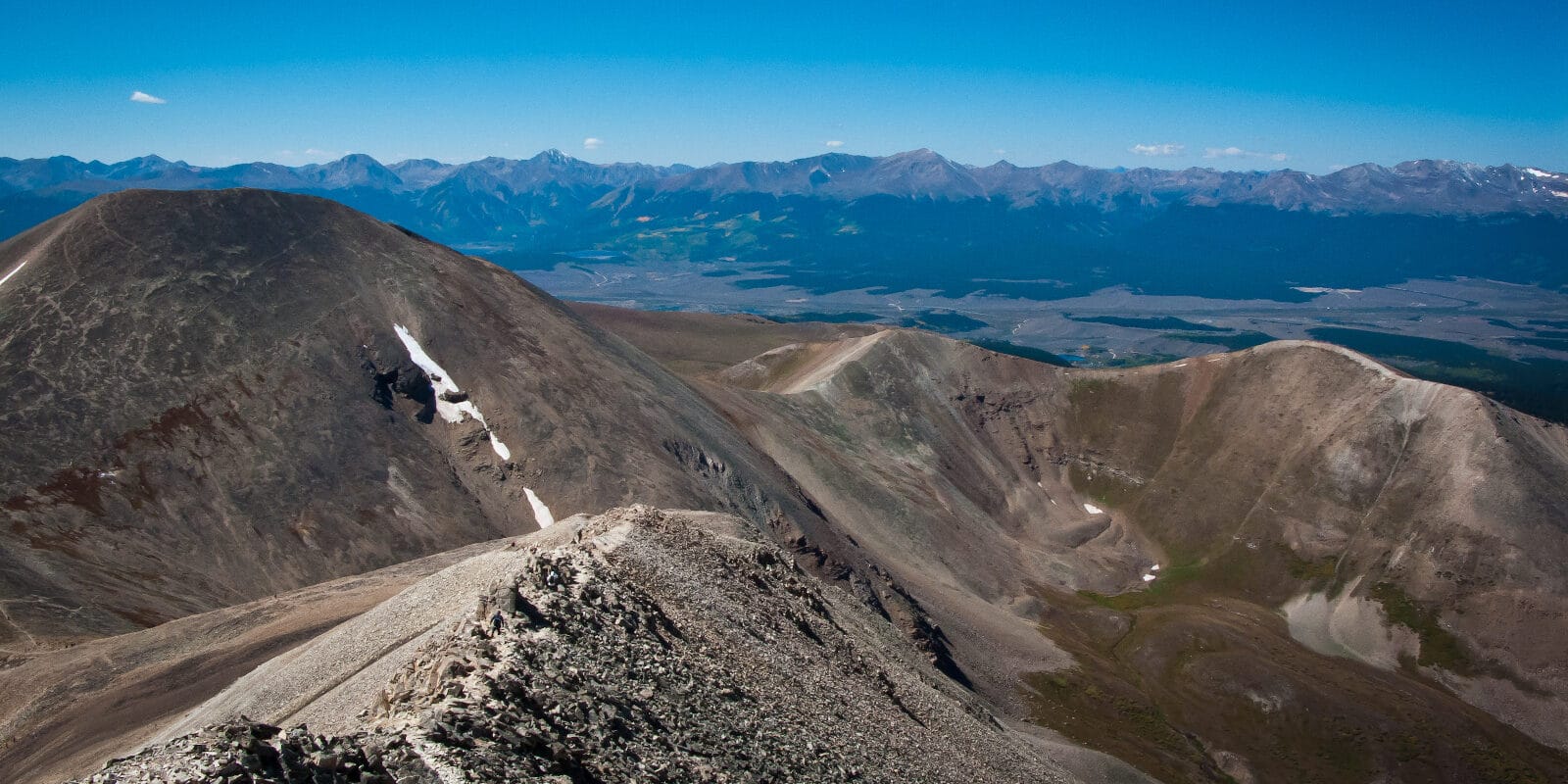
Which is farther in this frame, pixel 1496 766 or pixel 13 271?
pixel 13 271

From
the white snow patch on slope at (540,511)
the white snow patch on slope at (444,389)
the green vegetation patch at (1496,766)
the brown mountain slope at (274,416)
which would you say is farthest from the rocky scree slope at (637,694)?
the green vegetation patch at (1496,766)

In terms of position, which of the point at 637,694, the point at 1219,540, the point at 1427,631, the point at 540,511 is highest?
the point at 637,694

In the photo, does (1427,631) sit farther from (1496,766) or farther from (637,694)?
(637,694)

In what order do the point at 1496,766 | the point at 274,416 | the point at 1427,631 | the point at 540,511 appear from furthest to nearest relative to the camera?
the point at 1427,631 → the point at 540,511 → the point at 1496,766 → the point at 274,416

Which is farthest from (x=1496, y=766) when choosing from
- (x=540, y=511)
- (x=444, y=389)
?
(x=444, y=389)

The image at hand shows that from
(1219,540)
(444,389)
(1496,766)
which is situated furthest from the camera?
(1219,540)

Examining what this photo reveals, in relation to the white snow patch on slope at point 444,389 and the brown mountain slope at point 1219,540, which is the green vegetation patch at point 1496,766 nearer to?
the brown mountain slope at point 1219,540

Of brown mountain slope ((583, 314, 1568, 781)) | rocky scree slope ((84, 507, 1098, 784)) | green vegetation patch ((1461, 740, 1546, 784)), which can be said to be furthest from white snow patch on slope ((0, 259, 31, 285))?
green vegetation patch ((1461, 740, 1546, 784))

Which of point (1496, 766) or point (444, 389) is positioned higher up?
point (444, 389)
